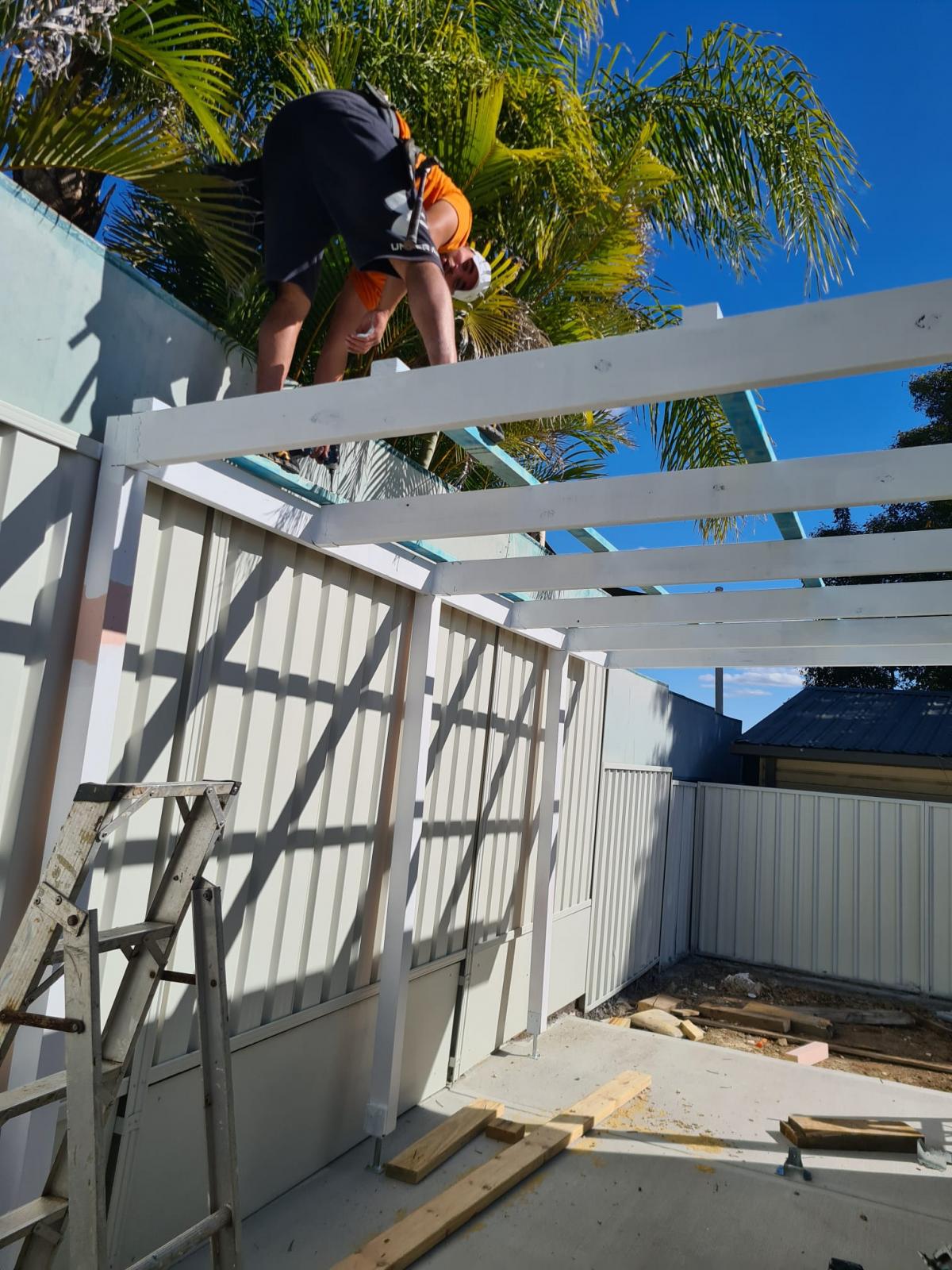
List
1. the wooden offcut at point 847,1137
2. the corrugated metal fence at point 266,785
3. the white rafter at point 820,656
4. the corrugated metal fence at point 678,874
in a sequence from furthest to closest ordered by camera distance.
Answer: the corrugated metal fence at point 678,874 < the white rafter at point 820,656 < the wooden offcut at point 847,1137 < the corrugated metal fence at point 266,785

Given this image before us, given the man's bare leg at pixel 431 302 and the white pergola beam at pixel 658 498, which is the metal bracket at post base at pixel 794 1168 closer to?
the white pergola beam at pixel 658 498

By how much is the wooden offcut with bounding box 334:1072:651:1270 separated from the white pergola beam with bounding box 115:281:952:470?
2788 mm

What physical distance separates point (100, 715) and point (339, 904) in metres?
1.80

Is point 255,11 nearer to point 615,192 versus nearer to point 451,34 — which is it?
point 451,34

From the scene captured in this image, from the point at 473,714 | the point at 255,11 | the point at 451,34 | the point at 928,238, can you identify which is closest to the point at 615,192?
the point at 451,34

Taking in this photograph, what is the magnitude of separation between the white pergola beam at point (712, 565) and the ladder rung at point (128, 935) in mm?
2535

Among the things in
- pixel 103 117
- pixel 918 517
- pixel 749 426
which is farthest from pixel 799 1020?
pixel 918 517

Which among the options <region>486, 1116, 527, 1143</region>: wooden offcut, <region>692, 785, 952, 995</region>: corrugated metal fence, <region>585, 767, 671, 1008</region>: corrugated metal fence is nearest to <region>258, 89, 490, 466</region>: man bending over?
<region>486, 1116, 527, 1143</region>: wooden offcut

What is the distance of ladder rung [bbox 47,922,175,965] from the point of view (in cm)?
188

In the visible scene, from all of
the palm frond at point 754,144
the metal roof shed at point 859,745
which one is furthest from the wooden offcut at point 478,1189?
the metal roof shed at point 859,745

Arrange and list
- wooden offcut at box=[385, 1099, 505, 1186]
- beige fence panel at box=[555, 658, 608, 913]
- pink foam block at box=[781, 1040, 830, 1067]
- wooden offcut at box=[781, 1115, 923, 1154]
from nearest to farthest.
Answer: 1. wooden offcut at box=[385, 1099, 505, 1186]
2. wooden offcut at box=[781, 1115, 923, 1154]
3. pink foam block at box=[781, 1040, 830, 1067]
4. beige fence panel at box=[555, 658, 608, 913]

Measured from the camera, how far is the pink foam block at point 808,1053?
6250 millimetres

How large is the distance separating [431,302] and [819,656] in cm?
375

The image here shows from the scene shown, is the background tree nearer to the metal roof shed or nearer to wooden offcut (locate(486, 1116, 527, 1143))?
the metal roof shed
